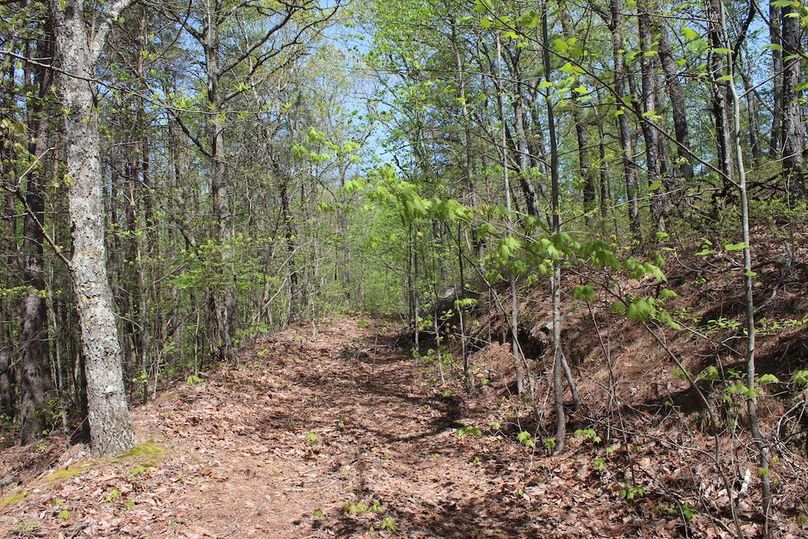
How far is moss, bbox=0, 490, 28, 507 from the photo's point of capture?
4.73 meters

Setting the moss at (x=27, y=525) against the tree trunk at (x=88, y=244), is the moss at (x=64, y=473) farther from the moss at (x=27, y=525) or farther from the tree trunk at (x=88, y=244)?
the moss at (x=27, y=525)

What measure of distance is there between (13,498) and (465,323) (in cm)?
967

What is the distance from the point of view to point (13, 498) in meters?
4.86

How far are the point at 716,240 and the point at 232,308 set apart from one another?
961cm

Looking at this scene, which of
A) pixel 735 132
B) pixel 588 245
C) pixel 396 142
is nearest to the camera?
pixel 588 245

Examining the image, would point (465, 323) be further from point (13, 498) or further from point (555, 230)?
point (13, 498)

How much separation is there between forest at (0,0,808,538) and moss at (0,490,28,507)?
33mm

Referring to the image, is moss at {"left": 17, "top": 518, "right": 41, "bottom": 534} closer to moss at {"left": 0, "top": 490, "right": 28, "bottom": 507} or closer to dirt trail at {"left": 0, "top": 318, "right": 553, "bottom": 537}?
dirt trail at {"left": 0, "top": 318, "right": 553, "bottom": 537}

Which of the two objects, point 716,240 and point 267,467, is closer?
point 267,467

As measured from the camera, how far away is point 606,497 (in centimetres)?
508

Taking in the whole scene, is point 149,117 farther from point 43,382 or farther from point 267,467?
point 267,467

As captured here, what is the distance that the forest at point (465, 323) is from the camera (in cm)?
395

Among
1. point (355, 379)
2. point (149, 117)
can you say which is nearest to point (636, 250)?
point (355, 379)

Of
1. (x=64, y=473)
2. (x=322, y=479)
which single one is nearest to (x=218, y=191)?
(x=64, y=473)
